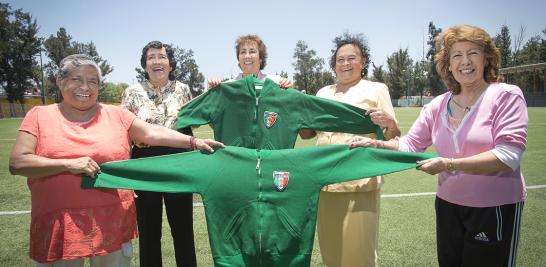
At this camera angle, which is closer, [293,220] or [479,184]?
[479,184]

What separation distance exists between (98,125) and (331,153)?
6.08 ft

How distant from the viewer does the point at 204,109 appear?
3230mm

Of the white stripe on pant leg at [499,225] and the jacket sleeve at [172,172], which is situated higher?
the jacket sleeve at [172,172]

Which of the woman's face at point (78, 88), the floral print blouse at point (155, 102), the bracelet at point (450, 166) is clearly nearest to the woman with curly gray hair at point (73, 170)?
the woman's face at point (78, 88)

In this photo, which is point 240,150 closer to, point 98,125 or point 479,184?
point 98,125

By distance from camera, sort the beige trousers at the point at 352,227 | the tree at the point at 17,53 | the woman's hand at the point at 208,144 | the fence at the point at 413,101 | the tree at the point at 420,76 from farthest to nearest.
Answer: the tree at the point at 420,76
the fence at the point at 413,101
the tree at the point at 17,53
the beige trousers at the point at 352,227
the woman's hand at the point at 208,144

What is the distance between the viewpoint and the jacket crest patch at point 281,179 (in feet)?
9.29

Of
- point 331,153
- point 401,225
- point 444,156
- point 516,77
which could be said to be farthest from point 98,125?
point 516,77

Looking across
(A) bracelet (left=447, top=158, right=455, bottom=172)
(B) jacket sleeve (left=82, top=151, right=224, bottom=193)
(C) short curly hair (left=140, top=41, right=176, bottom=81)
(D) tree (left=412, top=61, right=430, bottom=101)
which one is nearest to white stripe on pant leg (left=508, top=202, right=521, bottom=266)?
(A) bracelet (left=447, top=158, right=455, bottom=172)

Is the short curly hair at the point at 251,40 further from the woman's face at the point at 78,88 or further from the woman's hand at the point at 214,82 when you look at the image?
the woman's face at the point at 78,88

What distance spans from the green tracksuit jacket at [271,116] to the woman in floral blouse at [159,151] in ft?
2.33

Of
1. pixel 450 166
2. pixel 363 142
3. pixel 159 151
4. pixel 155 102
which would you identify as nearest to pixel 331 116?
pixel 363 142

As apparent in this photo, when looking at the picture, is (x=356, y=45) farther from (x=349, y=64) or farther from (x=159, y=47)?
(x=159, y=47)

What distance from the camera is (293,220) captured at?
9.14ft
